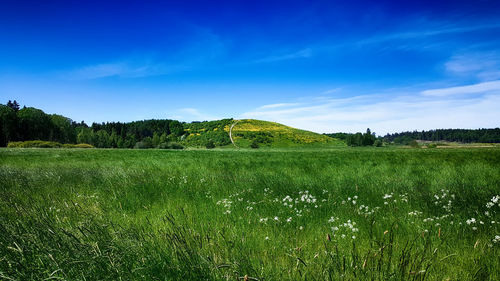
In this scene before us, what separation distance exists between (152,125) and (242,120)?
63.8 m

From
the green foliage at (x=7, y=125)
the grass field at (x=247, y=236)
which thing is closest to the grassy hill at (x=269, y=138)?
the green foliage at (x=7, y=125)

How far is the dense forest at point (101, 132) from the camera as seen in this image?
9675cm

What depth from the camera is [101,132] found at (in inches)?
5113

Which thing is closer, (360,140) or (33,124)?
(33,124)

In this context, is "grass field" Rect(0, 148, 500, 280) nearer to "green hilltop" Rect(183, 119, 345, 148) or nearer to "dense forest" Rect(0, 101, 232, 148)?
"dense forest" Rect(0, 101, 232, 148)

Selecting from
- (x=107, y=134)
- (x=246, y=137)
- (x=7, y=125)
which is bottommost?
(x=246, y=137)

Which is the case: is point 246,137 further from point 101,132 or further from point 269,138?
point 101,132

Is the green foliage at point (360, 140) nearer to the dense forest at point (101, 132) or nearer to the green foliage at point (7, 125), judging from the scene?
the dense forest at point (101, 132)

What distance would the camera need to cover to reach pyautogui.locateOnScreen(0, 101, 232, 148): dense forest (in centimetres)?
9675

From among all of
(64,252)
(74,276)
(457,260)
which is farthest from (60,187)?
(457,260)

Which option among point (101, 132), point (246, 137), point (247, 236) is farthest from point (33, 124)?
point (247, 236)

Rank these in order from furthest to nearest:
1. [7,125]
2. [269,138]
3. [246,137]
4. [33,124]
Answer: [269,138]
[246,137]
[33,124]
[7,125]

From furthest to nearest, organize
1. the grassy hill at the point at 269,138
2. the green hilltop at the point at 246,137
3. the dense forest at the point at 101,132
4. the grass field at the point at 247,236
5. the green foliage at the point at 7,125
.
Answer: the green hilltop at the point at 246,137 < the grassy hill at the point at 269,138 < the dense forest at the point at 101,132 < the green foliage at the point at 7,125 < the grass field at the point at 247,236

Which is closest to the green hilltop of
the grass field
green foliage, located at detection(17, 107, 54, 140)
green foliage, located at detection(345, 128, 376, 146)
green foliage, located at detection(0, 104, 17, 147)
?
green foliage, located at detection(345, 128, 376, 146)
